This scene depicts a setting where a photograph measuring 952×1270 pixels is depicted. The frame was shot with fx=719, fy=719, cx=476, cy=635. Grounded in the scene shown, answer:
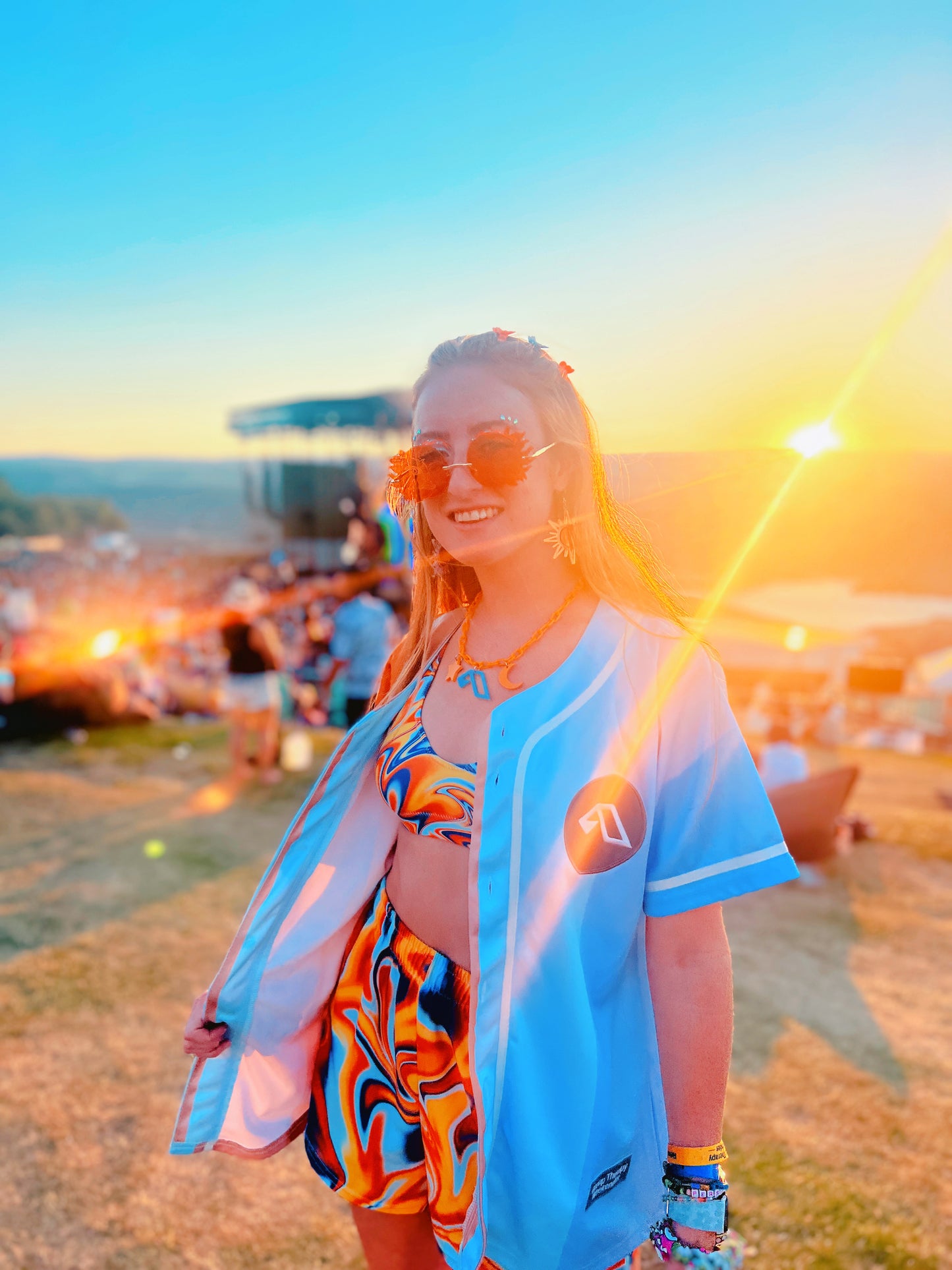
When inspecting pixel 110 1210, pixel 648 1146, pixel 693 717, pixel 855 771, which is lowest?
pixel 110 1210

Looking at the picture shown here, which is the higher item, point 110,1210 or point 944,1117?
point 110,1210

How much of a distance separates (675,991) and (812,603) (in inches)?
520

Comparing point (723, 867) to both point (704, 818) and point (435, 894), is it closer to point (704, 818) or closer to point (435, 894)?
point (704, 818)

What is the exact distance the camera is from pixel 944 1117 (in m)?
3.19

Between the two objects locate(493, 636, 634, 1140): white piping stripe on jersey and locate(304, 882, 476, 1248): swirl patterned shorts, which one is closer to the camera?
locate(493, 636, 634, 1140): white piping stripe on jersey

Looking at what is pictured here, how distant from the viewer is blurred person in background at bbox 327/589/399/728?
6812 mm

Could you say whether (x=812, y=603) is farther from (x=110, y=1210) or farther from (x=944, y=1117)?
(x=110, y=1210)

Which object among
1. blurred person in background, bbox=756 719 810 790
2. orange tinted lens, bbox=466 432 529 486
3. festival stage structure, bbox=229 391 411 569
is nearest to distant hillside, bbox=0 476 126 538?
festival stage structure, bbox=229 391 411 569

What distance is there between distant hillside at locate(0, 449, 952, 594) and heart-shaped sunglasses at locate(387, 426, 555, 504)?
320 millimetres

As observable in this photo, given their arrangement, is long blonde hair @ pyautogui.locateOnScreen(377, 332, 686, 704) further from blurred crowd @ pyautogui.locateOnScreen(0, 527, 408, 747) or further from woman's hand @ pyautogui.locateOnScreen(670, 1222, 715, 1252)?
blurred crowd @ pyautogui.locateOnScreen(0, 527, 408, 747)

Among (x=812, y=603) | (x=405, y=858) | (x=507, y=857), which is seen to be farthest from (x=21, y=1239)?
(x=812, y=603)

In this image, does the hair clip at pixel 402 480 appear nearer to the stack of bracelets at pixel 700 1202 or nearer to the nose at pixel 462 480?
the nose at pixel 462 480

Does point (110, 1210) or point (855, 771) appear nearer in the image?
point (110, 1210)

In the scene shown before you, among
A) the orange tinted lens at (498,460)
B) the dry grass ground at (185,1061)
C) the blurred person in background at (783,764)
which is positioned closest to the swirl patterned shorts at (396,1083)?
the orange tinted lens at (498,460)
